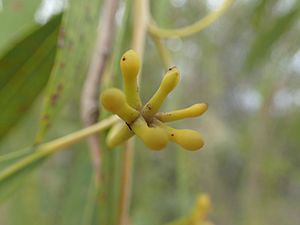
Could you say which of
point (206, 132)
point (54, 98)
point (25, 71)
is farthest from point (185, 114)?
point (206, 132)

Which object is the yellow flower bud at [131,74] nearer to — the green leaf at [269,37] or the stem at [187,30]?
the stem at [187,30]

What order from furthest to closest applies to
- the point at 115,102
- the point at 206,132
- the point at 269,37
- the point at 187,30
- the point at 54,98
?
the point at 206,132 < the point at 269,37 < the point at 187,30 < the point at 54,98 < the point at 115,102

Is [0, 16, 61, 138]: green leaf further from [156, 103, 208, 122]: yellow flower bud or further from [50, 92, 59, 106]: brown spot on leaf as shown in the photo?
[156, 103, 208, 122]: yellow flower bud

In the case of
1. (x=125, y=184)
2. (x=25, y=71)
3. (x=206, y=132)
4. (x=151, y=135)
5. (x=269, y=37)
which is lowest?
(x=151, y=135)

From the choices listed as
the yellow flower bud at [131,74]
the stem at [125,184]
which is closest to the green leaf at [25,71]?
the stem at [125,184]

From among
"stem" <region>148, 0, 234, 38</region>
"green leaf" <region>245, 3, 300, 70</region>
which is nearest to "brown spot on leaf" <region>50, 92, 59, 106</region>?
"stem" <region>148, 0, 234, 38</region>

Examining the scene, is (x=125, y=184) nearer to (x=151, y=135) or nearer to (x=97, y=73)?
(x=97, y=73)

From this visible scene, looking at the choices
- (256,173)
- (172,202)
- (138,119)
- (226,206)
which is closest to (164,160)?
(172,202)

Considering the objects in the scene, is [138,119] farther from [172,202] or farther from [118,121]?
[172,202]
